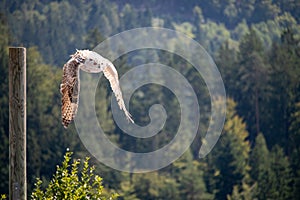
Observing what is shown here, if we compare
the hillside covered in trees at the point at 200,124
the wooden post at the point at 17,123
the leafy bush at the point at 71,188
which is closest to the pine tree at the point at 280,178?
the hillside covered in trees at the point at 200,124

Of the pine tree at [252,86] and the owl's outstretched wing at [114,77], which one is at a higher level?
the pine tree at [252,86]

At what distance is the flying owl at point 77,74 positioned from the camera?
7754 mm

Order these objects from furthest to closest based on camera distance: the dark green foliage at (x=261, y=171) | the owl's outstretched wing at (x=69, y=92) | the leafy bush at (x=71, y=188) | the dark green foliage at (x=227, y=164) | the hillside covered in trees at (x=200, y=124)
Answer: the dark green foliage at (x=227, y=164), the hillside covered in trees at (x=200, y=124), the dark green foliage at (x=261, y=171), the leafy bush at (x=71, y=188), the owl's outstretched wing at (x=69, y=92)

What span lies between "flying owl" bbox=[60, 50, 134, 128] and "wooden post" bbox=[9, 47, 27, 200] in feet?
1.24

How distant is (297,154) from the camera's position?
6625cm

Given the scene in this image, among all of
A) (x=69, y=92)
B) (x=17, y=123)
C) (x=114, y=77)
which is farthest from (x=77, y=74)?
(x=17, y=123)

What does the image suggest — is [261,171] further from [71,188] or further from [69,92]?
[69,92]

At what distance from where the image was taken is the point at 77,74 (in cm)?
790

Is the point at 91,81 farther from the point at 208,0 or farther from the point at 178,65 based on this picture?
the point at 208,0

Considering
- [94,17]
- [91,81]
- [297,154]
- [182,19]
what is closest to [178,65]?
[91,81]

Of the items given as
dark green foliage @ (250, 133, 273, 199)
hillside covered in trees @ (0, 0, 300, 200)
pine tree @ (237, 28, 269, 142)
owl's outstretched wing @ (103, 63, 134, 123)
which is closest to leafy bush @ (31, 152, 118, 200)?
owl's outstretched wing @ (103, 63, 134, 123)

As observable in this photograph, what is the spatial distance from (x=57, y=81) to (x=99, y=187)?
210ft

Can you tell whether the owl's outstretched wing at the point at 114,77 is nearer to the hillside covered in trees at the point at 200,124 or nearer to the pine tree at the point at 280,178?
the hillside covered in trees at the point at 200,124

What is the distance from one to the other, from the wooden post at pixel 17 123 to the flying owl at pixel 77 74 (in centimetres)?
38
